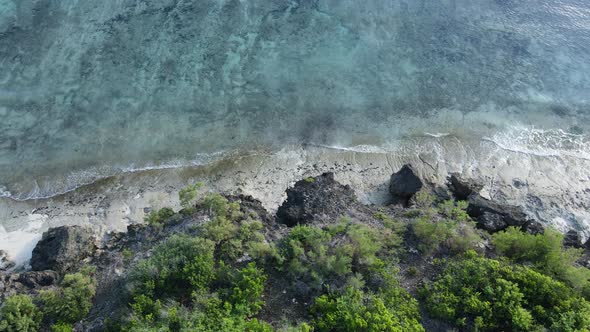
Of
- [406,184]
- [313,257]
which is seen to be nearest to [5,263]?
[313,257]

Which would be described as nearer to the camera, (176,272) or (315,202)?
(176,272)

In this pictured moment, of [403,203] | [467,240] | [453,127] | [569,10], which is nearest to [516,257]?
[467,240]

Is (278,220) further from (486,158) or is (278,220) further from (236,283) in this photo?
(486,158)

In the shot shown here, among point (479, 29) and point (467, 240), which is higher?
point (479, 29)

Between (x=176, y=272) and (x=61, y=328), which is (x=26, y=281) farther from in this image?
(x=176, y=272)

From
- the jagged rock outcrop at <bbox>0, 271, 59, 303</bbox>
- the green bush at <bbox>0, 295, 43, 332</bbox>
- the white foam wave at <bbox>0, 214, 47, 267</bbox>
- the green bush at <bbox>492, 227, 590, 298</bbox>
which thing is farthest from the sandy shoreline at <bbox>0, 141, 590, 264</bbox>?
the green bush at <bbox>492, 227, 590, 298</bbox>

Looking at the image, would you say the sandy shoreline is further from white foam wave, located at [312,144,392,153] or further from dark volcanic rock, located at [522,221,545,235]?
dark volcanic rock, located at [522,221,545,235]
